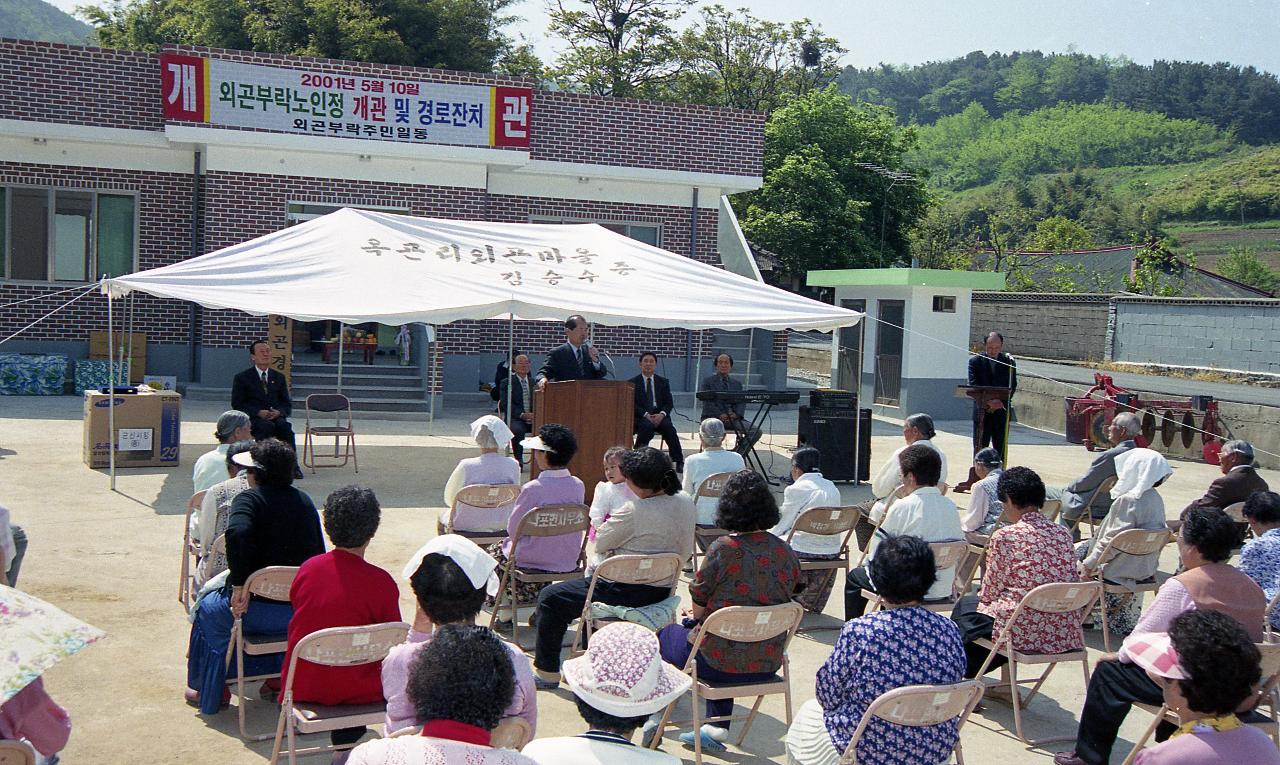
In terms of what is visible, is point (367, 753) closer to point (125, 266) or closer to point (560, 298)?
point (560, 298)

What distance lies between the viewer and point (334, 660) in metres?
3.89

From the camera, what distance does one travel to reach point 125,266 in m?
16.8

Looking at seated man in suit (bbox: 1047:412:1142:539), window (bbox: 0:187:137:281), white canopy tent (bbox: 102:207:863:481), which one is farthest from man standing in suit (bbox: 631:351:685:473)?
window (bbox: 0:187:137:281)

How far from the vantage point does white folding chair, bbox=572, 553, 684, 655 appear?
16.5ft

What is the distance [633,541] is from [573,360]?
5.51 m

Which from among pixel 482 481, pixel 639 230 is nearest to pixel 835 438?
pixel 482 481

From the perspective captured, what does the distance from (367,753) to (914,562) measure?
2.05m

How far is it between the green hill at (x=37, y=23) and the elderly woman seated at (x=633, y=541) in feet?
440

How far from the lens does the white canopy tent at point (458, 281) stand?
9227 mm

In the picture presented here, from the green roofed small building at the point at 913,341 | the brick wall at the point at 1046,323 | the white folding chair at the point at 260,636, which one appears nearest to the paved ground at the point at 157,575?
the white folding chair at the point at 260,636

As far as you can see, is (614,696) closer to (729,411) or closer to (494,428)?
(494,428)

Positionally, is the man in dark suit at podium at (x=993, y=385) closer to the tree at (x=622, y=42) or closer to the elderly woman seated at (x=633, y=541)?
the elderly woman seated at (x=633, y=541)

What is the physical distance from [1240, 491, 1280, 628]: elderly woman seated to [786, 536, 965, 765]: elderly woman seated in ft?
7.96

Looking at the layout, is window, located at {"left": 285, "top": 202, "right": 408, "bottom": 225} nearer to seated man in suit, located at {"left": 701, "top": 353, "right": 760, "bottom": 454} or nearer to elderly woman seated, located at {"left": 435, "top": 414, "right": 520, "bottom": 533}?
seated man in suit, located at {"left": 701, "top": 353, "right": 760, "bottom": 454}
